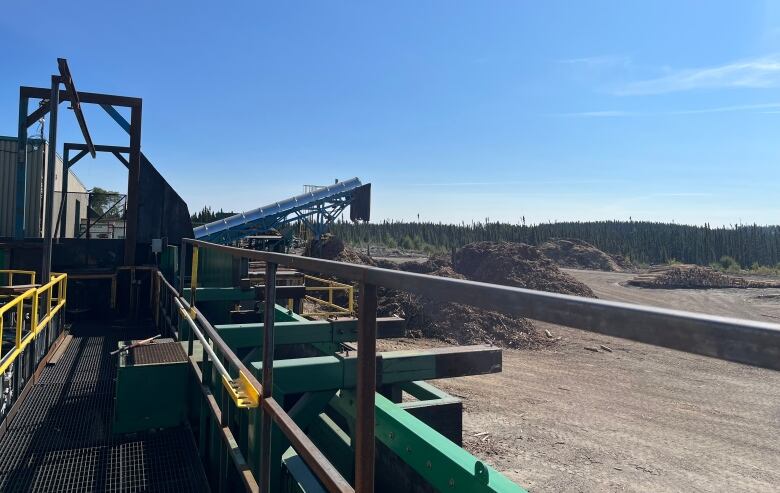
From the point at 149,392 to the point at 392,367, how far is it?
2416mm

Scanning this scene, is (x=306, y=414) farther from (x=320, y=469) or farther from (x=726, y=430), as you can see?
(x=726, y=430)

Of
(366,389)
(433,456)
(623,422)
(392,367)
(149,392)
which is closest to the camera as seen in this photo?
(366,389)

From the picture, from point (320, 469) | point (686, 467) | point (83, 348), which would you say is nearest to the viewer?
point (320, 469)

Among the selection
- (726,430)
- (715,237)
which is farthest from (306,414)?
(715,237)

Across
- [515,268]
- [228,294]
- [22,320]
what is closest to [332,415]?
[228,294]

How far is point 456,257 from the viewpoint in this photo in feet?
Answer: 78.1

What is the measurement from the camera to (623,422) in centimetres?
736

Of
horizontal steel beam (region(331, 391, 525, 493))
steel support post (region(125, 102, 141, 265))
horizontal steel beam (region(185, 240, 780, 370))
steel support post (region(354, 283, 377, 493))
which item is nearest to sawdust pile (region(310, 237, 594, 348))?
steel support post (region(125, 102, 141, 265))

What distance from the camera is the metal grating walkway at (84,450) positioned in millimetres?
3465

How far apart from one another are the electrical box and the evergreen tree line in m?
39.7

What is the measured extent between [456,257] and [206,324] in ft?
68.2

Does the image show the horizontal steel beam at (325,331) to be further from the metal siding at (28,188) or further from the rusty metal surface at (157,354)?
the metal siding at (28,188)

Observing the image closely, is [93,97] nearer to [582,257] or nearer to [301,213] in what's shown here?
[301,213]

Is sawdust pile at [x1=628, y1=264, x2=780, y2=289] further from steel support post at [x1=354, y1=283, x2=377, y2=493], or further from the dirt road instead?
steel support post at [x1=354, y1=283, x2=377, y2=493]
